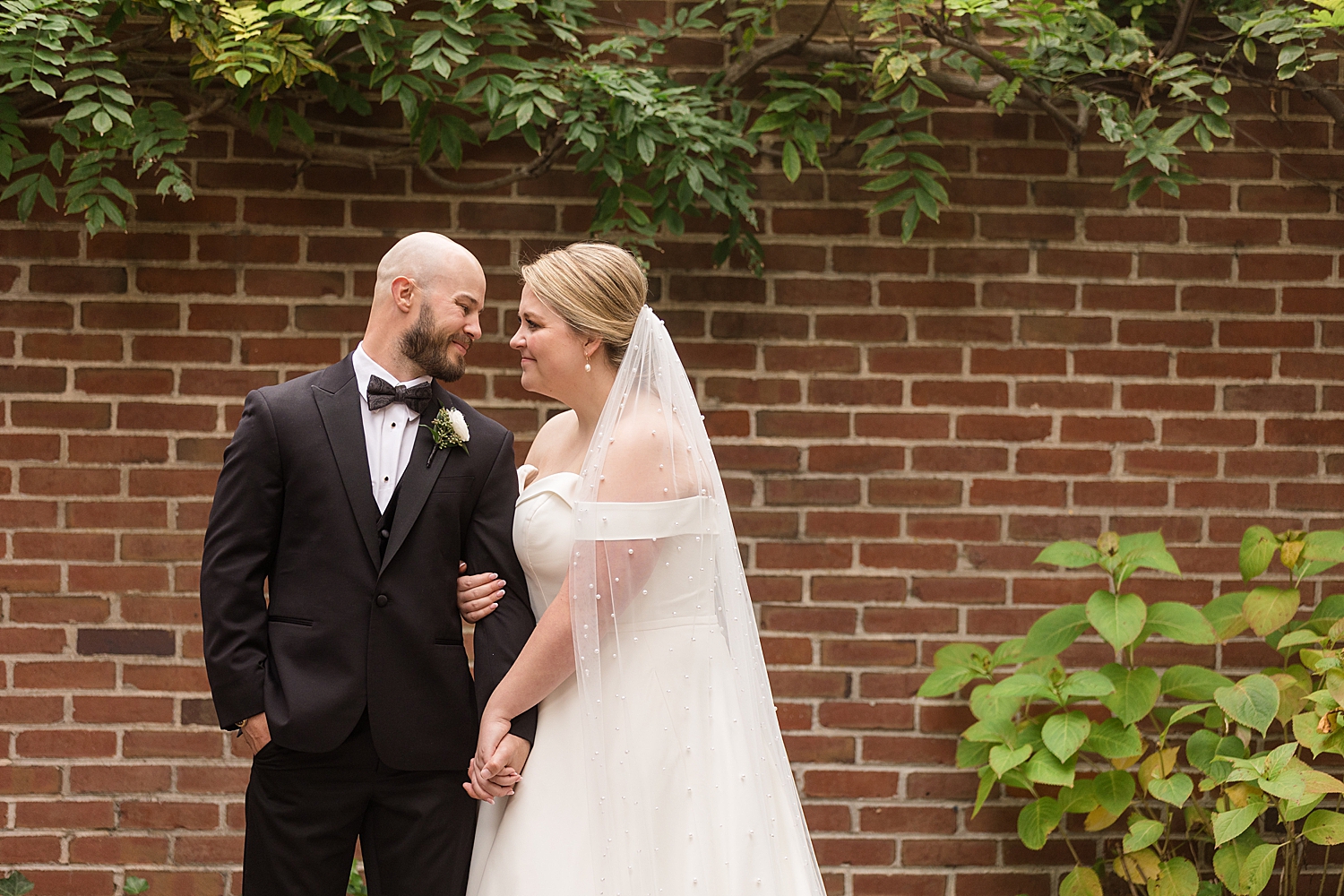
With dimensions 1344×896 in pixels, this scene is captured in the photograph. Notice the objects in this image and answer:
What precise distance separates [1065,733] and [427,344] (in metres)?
1.88

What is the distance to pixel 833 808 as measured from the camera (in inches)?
120

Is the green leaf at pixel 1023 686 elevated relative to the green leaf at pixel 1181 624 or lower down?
lower down

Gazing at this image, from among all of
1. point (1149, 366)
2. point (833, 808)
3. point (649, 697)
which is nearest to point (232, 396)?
point (649, 697)

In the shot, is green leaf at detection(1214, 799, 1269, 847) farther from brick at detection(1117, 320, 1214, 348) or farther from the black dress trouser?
the black dress trouser

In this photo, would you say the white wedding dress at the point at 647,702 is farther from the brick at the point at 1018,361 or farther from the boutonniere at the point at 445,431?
the brick at the point at 1018,361

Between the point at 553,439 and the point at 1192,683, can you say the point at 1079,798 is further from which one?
the point at 553,439

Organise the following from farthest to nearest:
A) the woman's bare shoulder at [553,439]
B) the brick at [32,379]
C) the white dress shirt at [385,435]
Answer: the brick at [32,379], the woman's bare shoulder at [553,439], the white dress shirt at [385,435]

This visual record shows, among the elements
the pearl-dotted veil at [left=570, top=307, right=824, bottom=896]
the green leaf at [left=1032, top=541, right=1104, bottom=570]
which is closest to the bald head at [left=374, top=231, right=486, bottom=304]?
the pearl-dotted veil at [left=570, top=307, right=824, bottom=896]

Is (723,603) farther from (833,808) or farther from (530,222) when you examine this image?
(530,222)

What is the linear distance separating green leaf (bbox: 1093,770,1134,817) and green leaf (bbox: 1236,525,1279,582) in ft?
2.08

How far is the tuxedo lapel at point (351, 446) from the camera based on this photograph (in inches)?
80.7

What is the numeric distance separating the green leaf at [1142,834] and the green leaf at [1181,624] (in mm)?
490

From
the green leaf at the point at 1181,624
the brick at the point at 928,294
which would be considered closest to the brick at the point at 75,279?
the brick at the point at 928,294

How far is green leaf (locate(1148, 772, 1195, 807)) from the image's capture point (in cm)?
263
